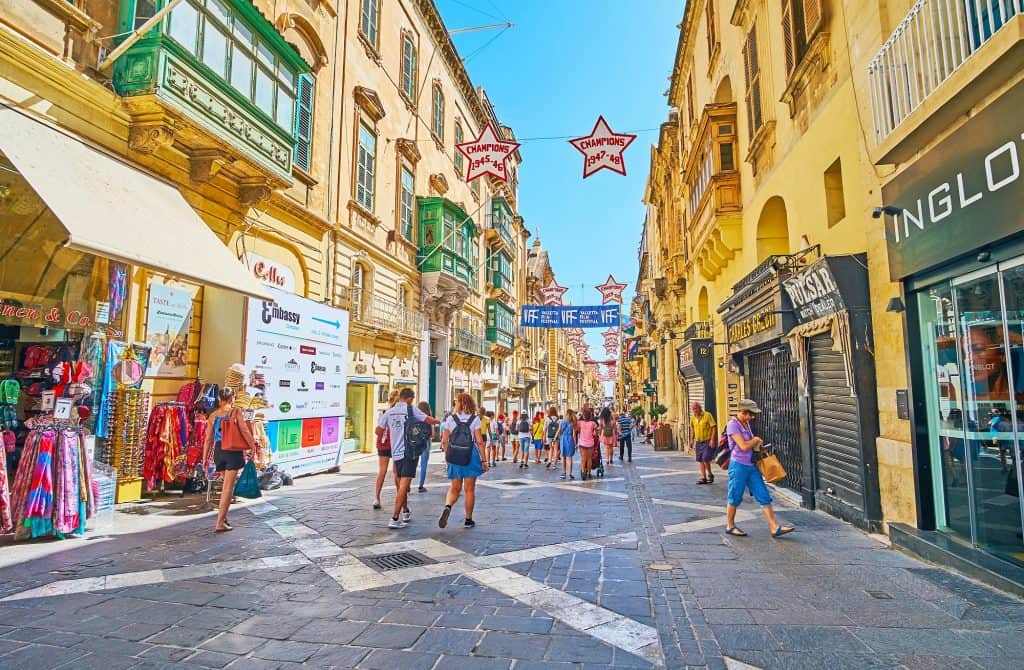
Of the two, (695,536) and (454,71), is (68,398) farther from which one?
(454,71)

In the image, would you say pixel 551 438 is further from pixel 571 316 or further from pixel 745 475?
pixel 745 475

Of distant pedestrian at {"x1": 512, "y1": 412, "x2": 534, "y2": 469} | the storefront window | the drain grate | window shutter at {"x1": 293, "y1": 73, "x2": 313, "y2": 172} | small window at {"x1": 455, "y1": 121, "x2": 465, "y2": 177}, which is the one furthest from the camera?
small window at {"x1": 455, "y1": 121, "x2": 465, "y2": 177}

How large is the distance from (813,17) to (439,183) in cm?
1751

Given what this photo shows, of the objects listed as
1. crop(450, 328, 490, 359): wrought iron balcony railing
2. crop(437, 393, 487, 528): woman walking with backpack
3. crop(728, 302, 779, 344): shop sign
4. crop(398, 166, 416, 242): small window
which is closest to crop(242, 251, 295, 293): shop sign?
crop(437, 393, 487, 528): woman walking with backpack

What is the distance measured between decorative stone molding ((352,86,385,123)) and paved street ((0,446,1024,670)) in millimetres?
13669

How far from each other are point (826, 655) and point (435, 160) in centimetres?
2343

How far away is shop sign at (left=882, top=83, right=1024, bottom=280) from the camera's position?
4375 millimetres

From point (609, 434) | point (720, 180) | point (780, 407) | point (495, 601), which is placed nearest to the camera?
point (495, 601)

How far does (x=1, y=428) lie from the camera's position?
6602 millimetres

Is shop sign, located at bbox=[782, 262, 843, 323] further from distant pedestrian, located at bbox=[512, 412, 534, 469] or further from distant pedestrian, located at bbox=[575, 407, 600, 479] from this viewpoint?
distant pedestrian, located at bbox=[512, 412, 534, 469]

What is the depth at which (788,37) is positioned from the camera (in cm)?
959

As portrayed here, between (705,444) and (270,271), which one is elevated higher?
(270,271)

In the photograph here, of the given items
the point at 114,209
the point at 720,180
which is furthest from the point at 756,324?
the point at 114,209

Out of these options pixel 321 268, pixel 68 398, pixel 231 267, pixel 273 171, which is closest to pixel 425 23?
pixel 321 268
